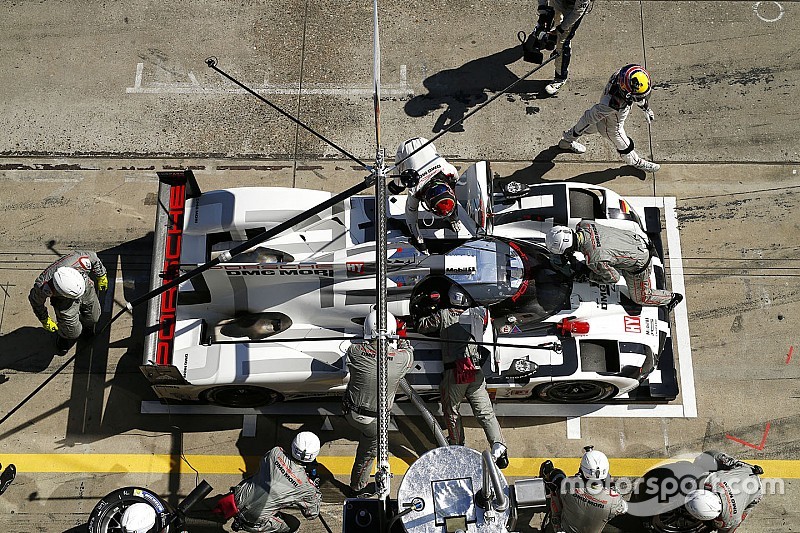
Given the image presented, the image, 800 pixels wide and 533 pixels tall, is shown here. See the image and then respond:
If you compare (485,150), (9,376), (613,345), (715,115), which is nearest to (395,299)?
(613,345)

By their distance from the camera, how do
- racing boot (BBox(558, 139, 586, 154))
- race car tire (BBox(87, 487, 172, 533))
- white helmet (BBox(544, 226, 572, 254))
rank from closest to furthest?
race car tire (BBox(87, 487, 172, 533)) < white helmet (BBox(544, 226, 572, 254)) < racing boot (BBox(558, 139, 586, 154))

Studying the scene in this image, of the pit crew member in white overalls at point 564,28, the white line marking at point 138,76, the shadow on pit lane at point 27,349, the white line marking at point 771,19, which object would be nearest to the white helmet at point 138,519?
the shadow on pit lane at point 27,349

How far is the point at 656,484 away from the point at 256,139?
5.75 meters

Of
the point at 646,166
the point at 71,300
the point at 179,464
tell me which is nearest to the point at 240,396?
the point at 179,464

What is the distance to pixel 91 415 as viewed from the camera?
Answer: 7715 mm

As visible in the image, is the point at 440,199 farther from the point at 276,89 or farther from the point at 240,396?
the point at 276,89

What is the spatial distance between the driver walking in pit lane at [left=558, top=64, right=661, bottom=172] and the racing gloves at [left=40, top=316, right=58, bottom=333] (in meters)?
5.80

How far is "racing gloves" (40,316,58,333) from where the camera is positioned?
24.5 ft

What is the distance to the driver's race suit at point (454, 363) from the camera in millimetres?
6785

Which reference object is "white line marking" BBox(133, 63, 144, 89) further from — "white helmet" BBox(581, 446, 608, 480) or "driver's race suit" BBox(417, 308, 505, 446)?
"white helmet" BBox(581, 446, 608, 480)

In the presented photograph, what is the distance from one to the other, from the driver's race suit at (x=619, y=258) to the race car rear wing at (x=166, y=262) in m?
3.65

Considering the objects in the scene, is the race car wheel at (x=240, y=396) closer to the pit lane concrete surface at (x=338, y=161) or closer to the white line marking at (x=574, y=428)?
the pit lane concrete surface at (x=338, y=161)

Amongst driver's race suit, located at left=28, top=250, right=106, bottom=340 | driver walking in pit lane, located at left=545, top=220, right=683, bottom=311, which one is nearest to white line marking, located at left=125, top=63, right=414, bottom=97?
driver's race suit, located at left=28, top=250, right=106, bottom=340

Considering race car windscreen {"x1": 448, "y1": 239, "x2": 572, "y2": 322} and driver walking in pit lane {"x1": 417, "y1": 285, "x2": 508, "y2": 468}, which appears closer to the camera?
driver walking in pit lane {"x1": 417, "y1": 285, "x2": 508, "y2": 468}
